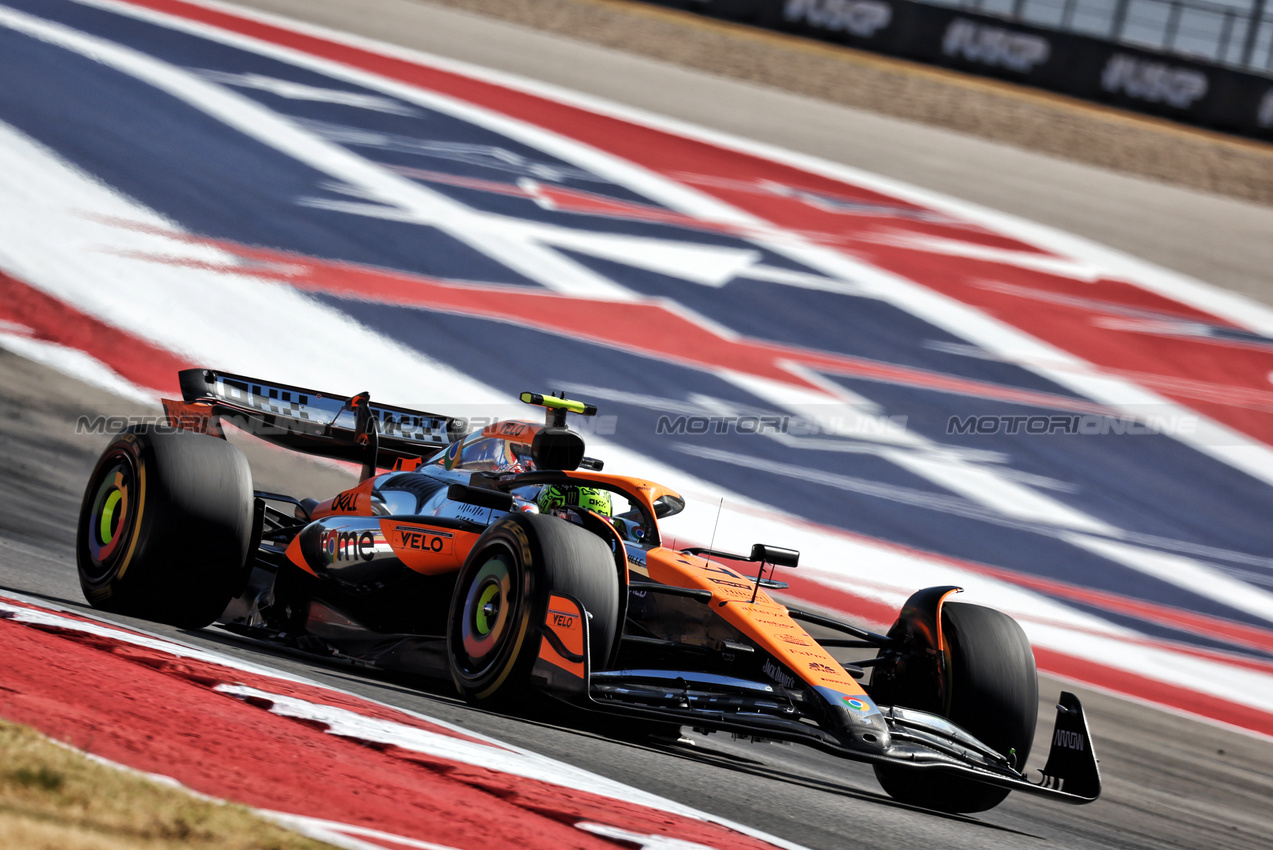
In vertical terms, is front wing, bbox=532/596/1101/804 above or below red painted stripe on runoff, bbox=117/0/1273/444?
below

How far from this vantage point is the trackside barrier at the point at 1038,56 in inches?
920

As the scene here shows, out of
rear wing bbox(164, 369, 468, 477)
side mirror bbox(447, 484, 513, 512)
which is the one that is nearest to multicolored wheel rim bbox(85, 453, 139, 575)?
rear wing bbox(164, 369, 468, 477)

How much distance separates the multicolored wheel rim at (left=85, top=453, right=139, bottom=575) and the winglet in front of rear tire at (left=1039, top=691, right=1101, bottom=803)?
13.0 feet

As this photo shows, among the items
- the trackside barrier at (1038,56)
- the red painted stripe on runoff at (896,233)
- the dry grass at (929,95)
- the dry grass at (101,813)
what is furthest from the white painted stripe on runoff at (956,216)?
the dry grass at (101,813)

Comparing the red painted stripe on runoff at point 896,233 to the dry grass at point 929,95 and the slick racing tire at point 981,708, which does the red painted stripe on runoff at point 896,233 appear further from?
the slick racing tire at point 981,708

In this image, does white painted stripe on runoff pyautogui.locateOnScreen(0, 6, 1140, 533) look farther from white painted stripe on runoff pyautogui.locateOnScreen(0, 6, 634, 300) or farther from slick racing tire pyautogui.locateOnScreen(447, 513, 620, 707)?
slick racing tire pyautogui.locateOnScreen(447, 513, 620, 707)

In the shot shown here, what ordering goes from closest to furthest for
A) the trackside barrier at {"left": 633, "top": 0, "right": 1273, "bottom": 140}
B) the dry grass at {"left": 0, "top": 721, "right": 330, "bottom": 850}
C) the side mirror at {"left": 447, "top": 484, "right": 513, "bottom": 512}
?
1. the dry grass at {"left": 0, "top": 721, "right": 330, "bottom": 850}
2. the side mirror at {"left": 447, "top": 484, "right": 513, "bottom": 512}
3. the trackside barrier at {"left": 633, "top": 0, "right": 1273, "bottom": 140}

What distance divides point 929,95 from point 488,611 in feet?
65.6

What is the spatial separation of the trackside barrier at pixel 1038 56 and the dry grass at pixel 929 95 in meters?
0.31

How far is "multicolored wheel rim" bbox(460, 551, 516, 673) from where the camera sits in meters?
4.78

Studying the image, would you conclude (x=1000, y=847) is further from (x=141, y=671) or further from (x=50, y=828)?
(x=50, y=828)

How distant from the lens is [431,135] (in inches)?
640

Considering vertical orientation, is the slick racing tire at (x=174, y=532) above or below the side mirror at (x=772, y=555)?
below

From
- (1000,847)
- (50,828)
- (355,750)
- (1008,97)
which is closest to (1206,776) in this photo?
(1000,847)
